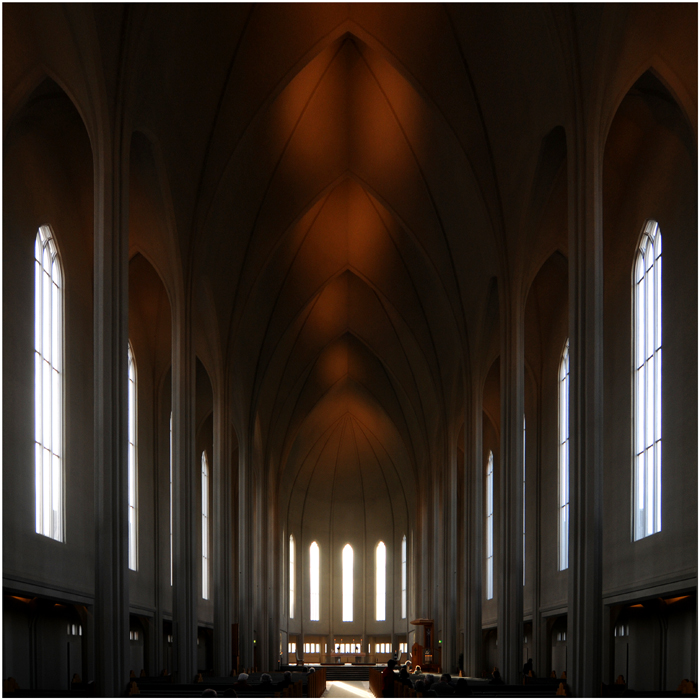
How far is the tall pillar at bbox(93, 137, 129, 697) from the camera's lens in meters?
Answer: 12.2

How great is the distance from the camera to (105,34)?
13.4 meters

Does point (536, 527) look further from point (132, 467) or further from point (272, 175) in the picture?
point (272, 175)

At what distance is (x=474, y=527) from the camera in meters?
23.9

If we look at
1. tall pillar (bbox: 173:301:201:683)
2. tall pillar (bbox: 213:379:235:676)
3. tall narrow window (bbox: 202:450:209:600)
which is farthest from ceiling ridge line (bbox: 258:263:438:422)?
tall pillar (bbox: 173:301:201:683)

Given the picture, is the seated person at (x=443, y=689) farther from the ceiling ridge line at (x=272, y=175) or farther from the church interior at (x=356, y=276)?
the ceiling ridge line at (x=272, y=175)

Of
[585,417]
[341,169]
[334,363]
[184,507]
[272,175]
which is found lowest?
[184,507]

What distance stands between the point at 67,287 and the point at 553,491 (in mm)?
15252

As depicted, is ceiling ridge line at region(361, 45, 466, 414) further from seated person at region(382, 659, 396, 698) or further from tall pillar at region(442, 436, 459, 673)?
seated person at region(382, 659, 396, 698)

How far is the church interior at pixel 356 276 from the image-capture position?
12945 millimetres

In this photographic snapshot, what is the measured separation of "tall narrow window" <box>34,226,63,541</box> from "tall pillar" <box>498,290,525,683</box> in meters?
9.84

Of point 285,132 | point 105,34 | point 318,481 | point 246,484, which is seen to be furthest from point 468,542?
point 318,481

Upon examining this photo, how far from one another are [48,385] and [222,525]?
925 cm

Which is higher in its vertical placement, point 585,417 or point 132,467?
point 585,417

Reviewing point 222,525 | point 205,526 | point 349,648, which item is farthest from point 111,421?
point 349,648
